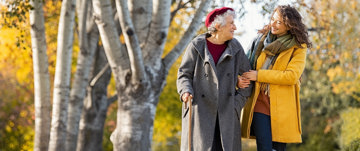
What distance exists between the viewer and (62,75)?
31.7ft

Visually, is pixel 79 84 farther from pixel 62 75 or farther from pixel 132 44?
pixel 132 44

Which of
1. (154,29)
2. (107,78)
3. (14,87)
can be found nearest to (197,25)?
(154,29)

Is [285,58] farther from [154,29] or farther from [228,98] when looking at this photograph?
[154,29]

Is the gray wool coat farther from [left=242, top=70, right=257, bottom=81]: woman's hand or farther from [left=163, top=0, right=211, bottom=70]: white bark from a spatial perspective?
[left=163, top=0, right=211, bottom=70]: white bark

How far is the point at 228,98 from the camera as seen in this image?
4461mm

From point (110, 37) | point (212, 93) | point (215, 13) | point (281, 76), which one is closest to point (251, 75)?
point (281, 76)

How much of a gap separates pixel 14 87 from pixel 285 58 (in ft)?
42.7

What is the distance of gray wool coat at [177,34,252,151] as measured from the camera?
14.6ft

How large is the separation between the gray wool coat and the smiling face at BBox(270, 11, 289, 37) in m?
0.35

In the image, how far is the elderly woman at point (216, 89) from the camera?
14.6 feet

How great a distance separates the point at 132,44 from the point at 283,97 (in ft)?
13.1

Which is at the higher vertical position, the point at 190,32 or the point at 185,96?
the point at 190,32

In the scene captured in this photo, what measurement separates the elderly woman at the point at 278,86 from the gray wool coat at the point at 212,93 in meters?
0.15

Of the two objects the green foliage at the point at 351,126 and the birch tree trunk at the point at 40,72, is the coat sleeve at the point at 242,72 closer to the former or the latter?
the birch tree trunk at the point at 40,72
